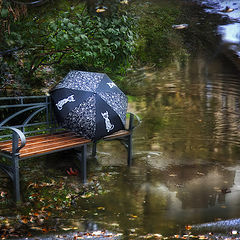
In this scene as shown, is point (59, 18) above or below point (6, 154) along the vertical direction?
above

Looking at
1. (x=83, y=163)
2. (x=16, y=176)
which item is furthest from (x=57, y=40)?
(x=16, y=176)

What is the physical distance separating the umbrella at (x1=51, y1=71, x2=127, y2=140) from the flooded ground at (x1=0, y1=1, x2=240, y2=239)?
90 centimetres

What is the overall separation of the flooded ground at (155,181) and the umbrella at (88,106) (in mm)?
897

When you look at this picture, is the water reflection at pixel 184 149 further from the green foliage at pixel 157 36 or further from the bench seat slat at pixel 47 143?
the bench seat slat at pixel 47 143

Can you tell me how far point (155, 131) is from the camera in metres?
9.30

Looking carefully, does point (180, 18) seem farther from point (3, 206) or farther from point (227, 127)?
point (3, 206)

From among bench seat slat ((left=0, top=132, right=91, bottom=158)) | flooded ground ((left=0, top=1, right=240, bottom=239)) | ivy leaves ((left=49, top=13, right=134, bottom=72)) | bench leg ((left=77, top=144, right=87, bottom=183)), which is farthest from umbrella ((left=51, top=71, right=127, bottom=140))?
flooded ground ((left=0, top=1, right=240, bottom=239))

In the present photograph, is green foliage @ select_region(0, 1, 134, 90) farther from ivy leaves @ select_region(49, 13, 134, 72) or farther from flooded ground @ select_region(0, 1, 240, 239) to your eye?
flooded ground @ select_region(0, 1, 240, 239)

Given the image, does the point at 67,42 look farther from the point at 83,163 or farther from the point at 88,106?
the point at 83,163

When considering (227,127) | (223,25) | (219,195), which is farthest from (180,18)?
(219,195)

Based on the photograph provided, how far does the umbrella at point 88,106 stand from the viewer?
16.6 feet

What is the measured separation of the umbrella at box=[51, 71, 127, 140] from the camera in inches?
199

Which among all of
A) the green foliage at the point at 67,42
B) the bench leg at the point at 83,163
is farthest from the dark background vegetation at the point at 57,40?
the bench leg at the point at 83,163

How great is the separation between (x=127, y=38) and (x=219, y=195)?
2.95 m
